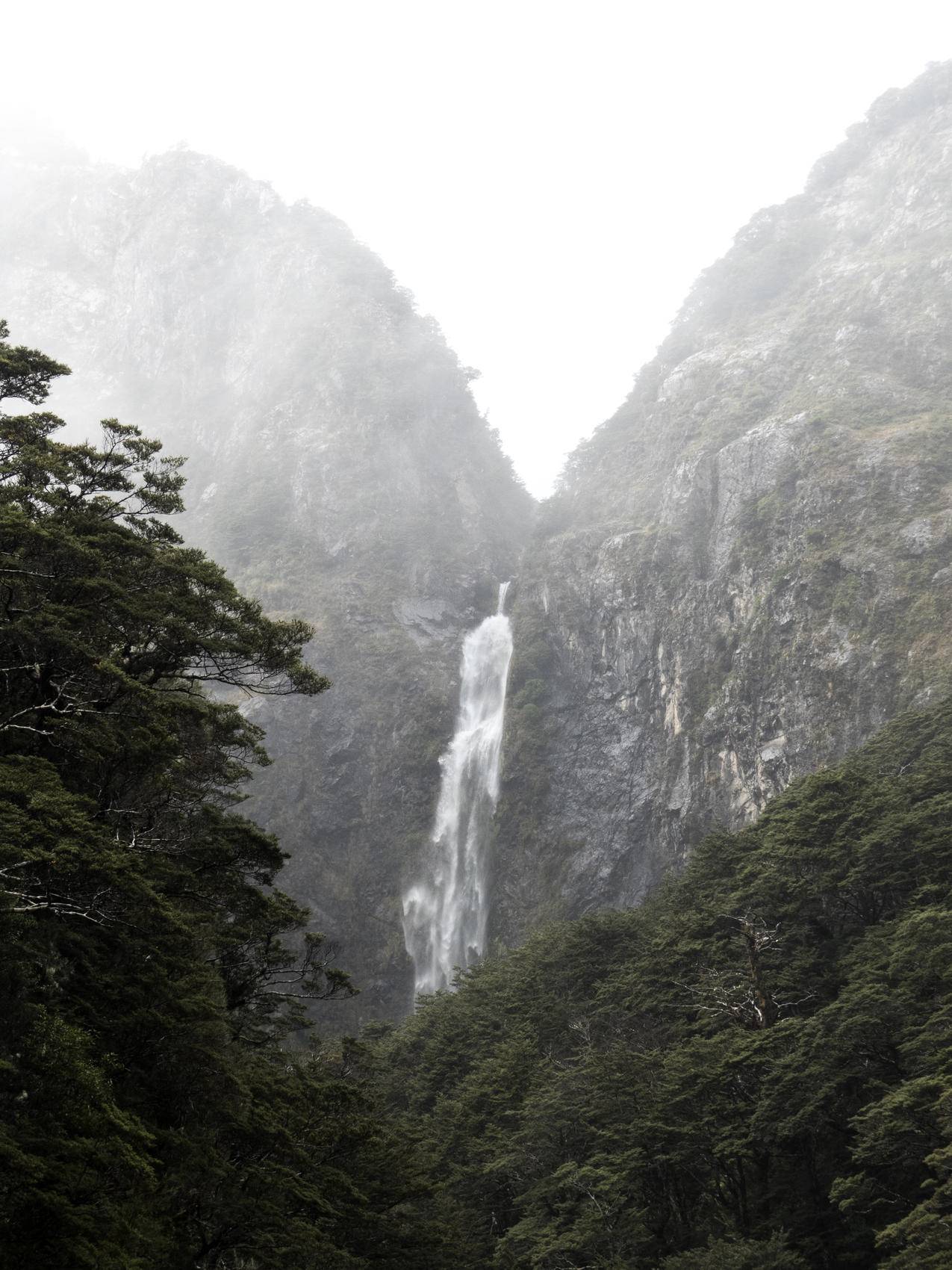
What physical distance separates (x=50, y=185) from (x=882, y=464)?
9181 cm

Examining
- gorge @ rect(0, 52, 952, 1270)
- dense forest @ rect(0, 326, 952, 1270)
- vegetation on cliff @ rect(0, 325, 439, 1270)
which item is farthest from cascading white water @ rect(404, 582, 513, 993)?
vegetation on cliff @ rect(0, 325, 439, 1270)

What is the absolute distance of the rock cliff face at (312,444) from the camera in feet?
152

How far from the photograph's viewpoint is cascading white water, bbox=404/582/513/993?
41.3 metres

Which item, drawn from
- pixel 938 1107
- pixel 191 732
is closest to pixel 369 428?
pixel 191 732

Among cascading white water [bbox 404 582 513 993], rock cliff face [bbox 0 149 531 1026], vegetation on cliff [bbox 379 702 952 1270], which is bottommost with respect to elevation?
vegetation on cliff [bbox 379 702 952 1270]

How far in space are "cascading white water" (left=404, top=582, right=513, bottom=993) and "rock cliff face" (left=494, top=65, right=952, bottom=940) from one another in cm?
146

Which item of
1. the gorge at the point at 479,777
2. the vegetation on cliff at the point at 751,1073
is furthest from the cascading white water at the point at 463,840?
the vegetation on cliff at the point at 751,1073

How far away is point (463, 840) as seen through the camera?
44250 mm

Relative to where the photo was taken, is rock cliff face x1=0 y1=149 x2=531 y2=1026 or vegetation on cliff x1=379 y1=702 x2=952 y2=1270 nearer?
vegetation on cliff x1=379 y1=702 x2=952 y2=1270

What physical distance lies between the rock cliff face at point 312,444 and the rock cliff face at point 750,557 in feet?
22.4

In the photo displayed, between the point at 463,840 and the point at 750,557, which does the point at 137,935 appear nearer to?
the point at 750,557

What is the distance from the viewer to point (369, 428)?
6500 cm

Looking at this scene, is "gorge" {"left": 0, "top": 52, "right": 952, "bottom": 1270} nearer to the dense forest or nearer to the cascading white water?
the dense forest

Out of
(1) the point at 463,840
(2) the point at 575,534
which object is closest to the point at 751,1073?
(1) the point at 463,840
